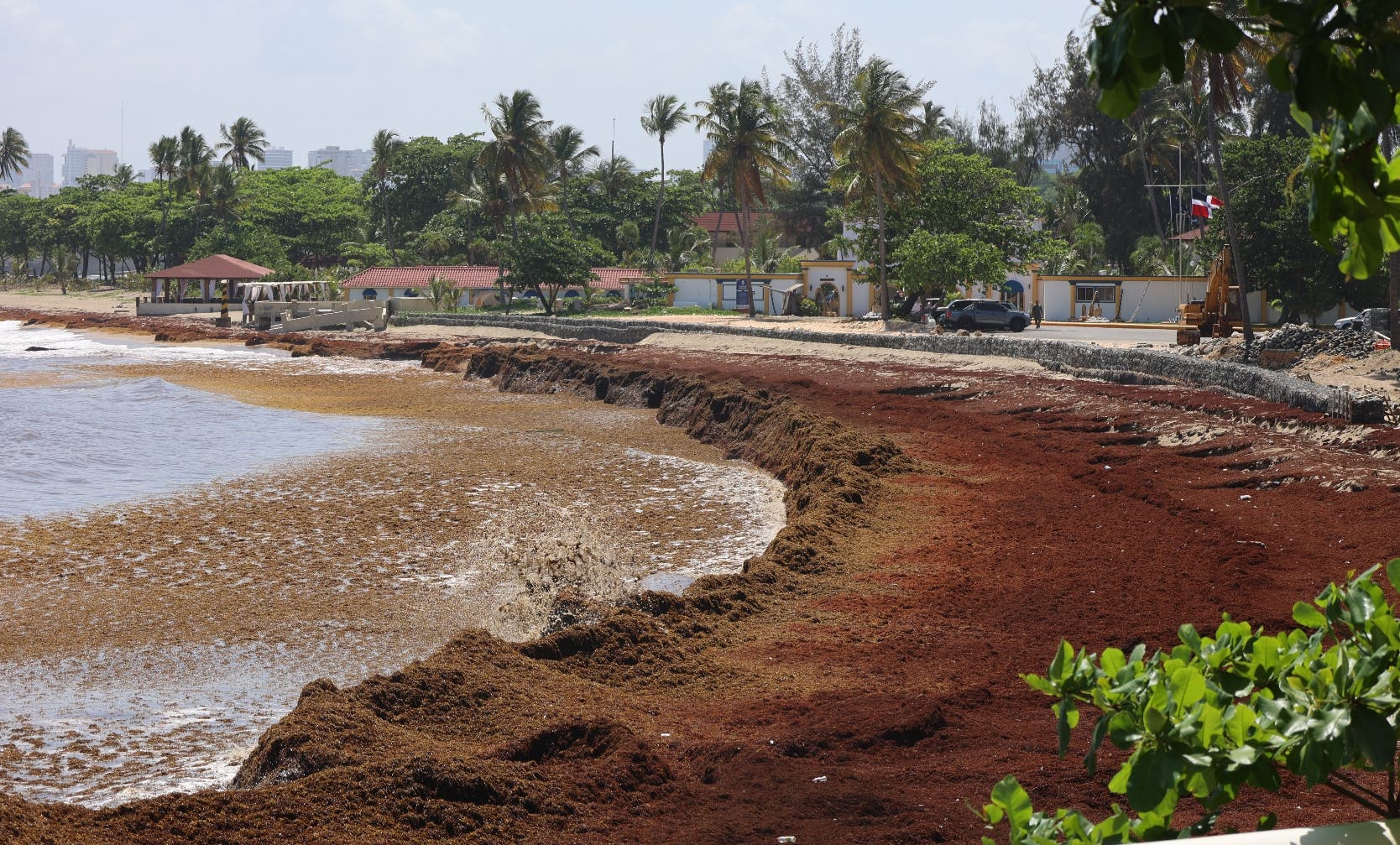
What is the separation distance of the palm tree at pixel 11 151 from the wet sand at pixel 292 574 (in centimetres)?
11904

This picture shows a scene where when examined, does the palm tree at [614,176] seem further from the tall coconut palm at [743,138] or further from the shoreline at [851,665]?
the shoreline at [851,665]

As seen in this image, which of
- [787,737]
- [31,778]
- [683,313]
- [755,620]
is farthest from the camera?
[683,313]

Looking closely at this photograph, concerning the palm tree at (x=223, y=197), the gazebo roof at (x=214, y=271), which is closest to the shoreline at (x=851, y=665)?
the gazebo roof at (x=214, y=271)

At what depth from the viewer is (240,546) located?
50.5 ft

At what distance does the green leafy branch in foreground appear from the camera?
2.63m

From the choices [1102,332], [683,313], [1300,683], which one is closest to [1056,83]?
[683,313]

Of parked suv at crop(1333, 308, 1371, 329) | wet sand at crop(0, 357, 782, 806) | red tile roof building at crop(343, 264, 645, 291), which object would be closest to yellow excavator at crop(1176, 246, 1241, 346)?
parked suv at crop(1333, 308, 1371, 329)

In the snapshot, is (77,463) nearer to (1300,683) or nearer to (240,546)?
(240,546)

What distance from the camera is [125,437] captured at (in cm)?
2661

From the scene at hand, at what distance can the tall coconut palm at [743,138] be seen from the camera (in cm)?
5872

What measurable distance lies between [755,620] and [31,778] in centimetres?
532

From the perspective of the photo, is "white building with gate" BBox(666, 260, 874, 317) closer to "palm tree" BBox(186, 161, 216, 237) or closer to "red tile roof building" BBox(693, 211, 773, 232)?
"red tile roof building" BBox(693, 211, 773, 232)

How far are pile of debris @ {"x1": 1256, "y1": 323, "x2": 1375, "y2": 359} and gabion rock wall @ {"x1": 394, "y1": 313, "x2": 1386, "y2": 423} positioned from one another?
2.35 meters

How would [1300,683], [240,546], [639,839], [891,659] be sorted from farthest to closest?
[240,546]
[891,659]
[639,839]
[1300,683]
